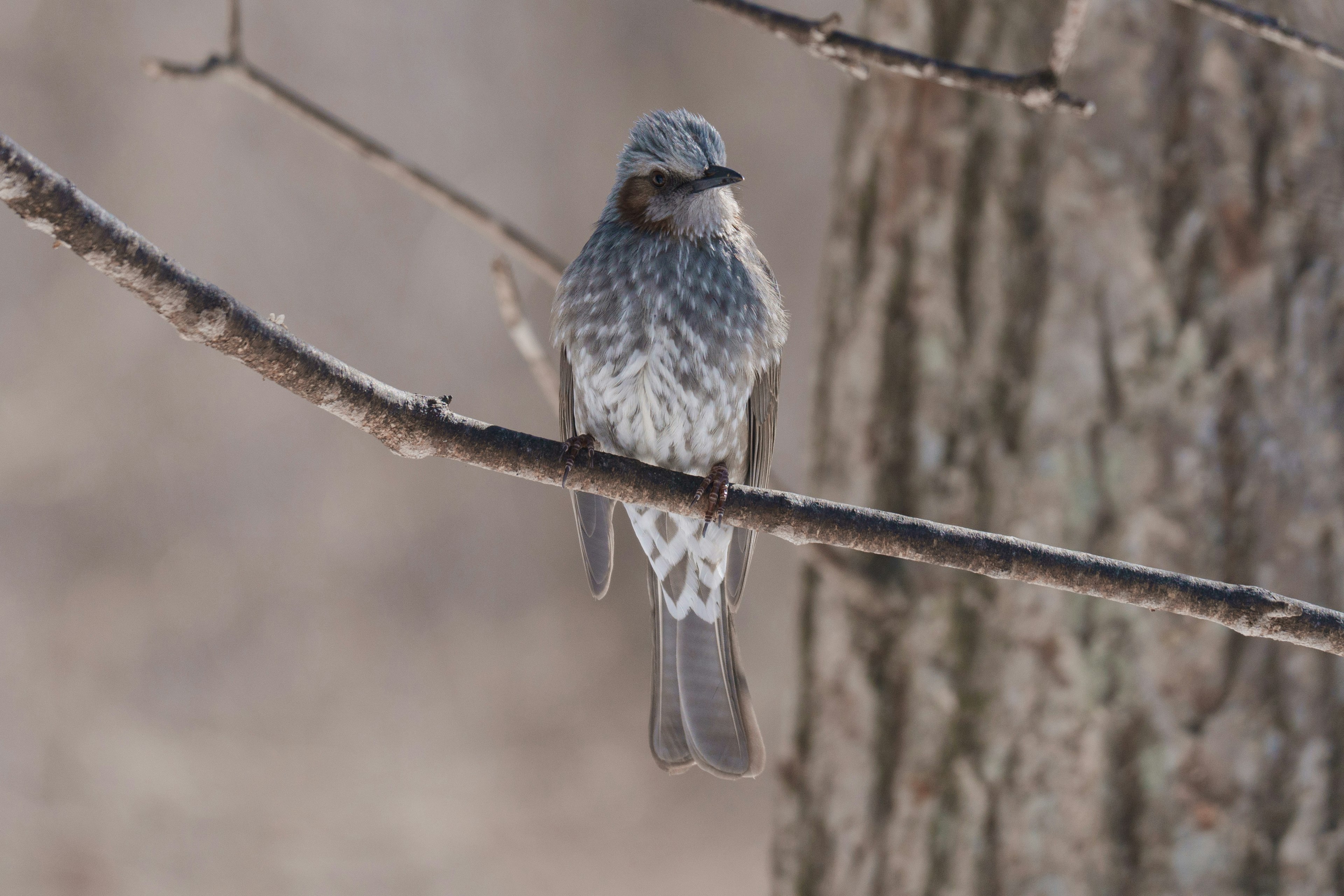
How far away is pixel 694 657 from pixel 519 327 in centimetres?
92

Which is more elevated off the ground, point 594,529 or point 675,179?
point 675,179

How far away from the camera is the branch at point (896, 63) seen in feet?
6.08

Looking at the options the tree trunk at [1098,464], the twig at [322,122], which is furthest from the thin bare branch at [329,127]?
the tree trunk at [1098,464]

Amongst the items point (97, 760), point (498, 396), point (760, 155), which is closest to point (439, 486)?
point (498, 396)

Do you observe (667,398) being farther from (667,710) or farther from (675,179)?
(667,710)

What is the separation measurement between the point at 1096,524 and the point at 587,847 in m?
6.28

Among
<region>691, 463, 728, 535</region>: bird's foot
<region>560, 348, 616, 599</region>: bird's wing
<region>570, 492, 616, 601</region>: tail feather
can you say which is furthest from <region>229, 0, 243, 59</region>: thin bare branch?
<region>691, 463, 728, 535</region>: bird's foot

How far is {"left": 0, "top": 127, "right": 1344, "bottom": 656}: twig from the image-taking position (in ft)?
4.60

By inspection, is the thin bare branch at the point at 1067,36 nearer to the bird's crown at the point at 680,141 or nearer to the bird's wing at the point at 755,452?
the bird's crown at the point at 680,141

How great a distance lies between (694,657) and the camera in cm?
259

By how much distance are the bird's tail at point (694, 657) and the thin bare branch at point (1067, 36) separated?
1162 millimetres

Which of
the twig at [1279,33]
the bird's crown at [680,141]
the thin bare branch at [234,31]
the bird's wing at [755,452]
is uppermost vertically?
the thin bare branch at [234,31]

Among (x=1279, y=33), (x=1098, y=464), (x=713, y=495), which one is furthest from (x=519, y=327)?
(x=1279, y=33)

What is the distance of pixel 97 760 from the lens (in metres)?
7.07
